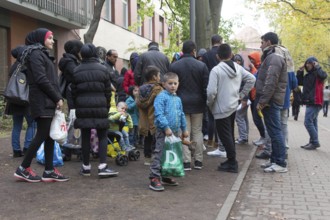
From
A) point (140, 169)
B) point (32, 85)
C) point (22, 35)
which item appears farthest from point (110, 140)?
point (22, 35)

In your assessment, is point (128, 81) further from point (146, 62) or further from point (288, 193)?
point (288, 193)

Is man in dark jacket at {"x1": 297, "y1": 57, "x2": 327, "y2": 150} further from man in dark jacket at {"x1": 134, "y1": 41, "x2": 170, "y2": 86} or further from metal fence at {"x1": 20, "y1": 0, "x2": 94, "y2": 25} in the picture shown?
metal fence at {"x1": 20, "y1": 0, "x2": 94, "y2": 25}

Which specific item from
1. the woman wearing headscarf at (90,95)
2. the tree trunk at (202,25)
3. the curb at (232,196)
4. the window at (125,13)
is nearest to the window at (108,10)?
the window at (125,13)

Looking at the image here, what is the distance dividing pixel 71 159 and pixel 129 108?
4.82 ft

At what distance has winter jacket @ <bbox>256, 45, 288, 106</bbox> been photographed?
22.6 ft

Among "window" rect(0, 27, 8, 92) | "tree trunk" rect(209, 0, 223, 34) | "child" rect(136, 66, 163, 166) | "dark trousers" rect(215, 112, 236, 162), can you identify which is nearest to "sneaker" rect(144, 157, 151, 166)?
"child" rect(136, 66, 163, 166)

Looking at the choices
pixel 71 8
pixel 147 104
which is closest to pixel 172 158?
pixel 147 104

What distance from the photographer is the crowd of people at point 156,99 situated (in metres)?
5.78

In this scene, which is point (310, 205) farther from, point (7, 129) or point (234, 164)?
point (7, 129)

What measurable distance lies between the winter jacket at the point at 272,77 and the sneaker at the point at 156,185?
2.26 meters

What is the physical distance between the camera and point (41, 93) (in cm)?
571

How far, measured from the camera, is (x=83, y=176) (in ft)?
21.1

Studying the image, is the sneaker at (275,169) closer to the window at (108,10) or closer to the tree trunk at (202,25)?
the tree trunk at (202,25)

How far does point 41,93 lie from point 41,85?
5.3 inches
